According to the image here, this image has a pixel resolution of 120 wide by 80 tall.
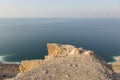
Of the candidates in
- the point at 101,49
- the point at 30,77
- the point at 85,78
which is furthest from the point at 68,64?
the point at 101,49

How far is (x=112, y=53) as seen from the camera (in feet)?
399

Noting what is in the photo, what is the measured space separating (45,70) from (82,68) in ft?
10.1

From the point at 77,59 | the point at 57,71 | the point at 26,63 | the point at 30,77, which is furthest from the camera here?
the point at 26,63

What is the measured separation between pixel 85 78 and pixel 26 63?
1979 centimetres

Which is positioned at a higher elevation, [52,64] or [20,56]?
[52,64]

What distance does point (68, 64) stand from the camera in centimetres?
2041

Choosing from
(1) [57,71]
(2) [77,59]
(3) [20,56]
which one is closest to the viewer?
(1) [57,71]

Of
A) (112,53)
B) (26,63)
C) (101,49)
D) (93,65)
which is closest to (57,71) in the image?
(93,65)

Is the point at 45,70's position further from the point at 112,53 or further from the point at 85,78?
the point at 112,53

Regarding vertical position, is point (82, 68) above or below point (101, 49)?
above

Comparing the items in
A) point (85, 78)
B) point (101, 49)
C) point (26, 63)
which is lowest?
point (101, 49)

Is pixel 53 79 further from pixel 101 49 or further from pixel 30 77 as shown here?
pixel 101 49

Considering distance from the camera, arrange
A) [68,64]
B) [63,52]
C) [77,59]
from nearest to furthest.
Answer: [68,64] < [77,59] < [63,52]

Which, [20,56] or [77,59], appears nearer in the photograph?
[77,59]
